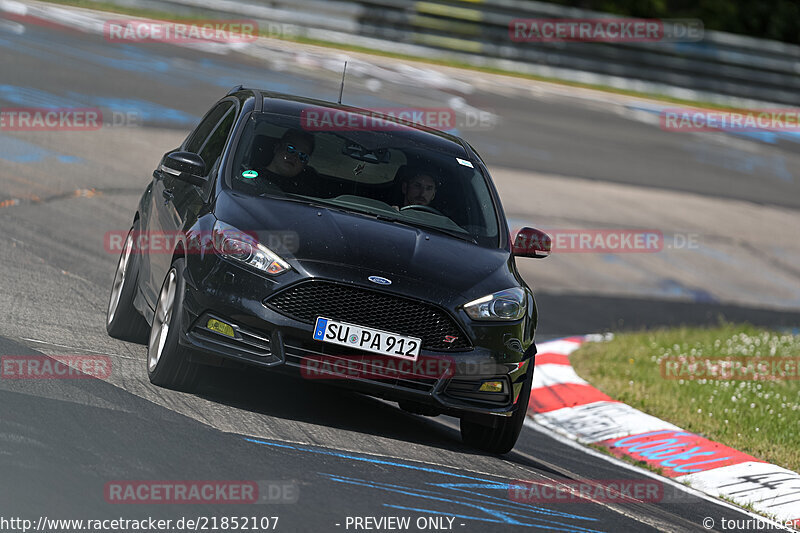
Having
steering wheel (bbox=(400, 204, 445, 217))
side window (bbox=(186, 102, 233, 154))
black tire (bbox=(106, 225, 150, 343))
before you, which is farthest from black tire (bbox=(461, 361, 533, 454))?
side window (bbox=(186, 102, 233, 154))

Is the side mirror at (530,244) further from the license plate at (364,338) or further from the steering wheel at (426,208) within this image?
the license plate at (364,338)

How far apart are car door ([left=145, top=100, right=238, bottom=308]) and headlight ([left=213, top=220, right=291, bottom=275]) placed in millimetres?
480

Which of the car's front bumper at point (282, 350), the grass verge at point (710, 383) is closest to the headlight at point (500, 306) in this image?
the car's front bumper at point (282, 350)

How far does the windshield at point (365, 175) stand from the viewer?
7527 millimetres

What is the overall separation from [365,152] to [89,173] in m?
6.70

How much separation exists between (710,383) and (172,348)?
6.01 m

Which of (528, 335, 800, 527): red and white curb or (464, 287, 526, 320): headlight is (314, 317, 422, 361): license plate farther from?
(528, 335, 800, 527): red and white curb

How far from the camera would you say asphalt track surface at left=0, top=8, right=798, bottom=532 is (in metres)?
5.41

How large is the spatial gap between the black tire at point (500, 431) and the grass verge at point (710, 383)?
98.9 inches

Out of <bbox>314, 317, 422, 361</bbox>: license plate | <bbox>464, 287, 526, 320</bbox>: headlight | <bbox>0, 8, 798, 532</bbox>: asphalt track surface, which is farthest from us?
<bbox>464, 287, 526, 320</bbox>: headlight

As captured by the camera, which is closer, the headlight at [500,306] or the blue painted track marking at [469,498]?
the blue painted track marking at [469,498]

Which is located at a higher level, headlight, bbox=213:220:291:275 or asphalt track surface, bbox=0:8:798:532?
headlight, bbox=213:220:291:275

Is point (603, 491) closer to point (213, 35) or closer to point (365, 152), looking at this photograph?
point (365, 152)

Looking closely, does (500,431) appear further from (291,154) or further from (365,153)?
(291,154)
